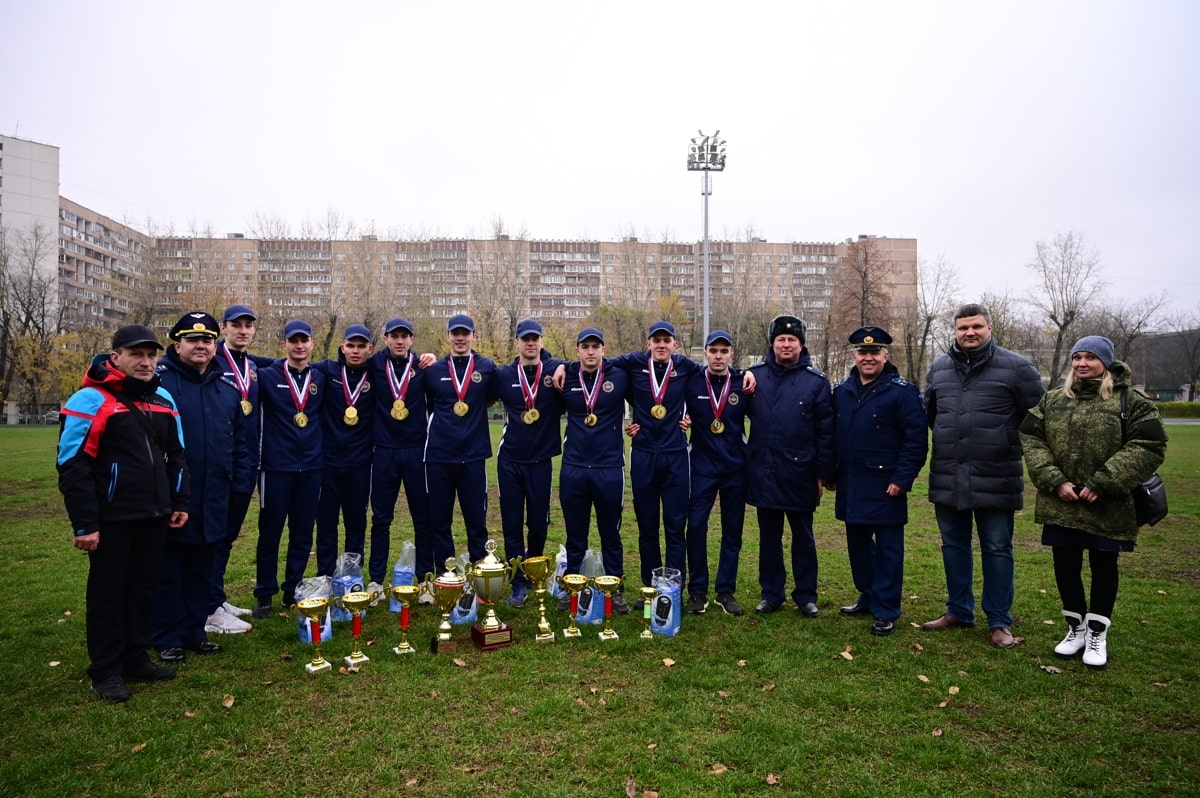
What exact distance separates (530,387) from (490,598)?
1.92 m

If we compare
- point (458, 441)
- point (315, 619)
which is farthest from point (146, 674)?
point (458, 441)

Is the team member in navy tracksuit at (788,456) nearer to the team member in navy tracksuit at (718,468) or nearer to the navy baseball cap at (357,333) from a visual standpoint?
the team member in navy tracksuit at (718,468)

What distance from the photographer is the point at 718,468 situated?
6039mm

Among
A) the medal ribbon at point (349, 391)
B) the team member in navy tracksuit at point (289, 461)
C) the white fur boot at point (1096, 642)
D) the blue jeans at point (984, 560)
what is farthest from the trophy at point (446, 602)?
the white fur boot at point (1096, 642)

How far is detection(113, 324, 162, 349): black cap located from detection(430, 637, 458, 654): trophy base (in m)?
2.76

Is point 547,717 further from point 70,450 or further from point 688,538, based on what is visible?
point 70,450

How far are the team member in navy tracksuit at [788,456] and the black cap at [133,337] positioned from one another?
4503 millimetres

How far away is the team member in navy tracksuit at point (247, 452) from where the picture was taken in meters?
5.51

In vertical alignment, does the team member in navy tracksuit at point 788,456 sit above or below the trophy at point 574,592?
above

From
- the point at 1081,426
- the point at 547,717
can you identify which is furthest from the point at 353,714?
the point at 1081,426

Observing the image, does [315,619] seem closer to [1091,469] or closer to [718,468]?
[718,468]

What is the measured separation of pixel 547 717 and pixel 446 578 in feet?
5.00

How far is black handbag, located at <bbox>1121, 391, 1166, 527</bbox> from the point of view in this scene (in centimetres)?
471

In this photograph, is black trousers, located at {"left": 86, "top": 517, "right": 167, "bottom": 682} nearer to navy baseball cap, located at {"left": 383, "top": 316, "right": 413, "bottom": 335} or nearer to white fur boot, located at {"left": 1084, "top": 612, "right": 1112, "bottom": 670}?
navy baseball cap, located at {"left": 383, "top": 316, "right": 413, "bottom": 335}
